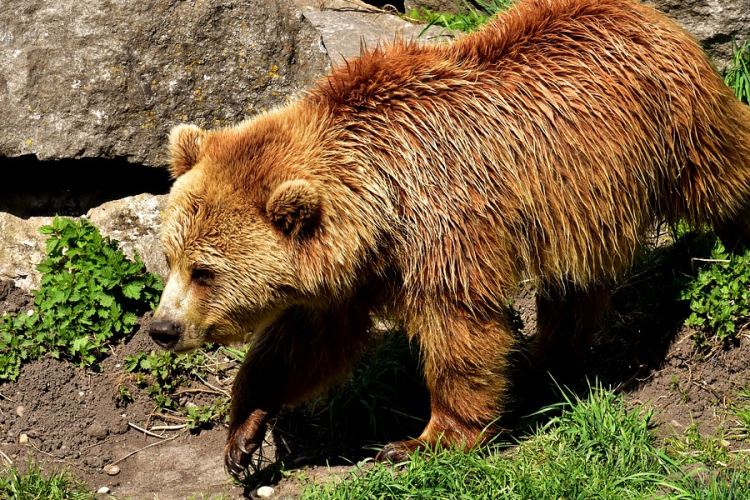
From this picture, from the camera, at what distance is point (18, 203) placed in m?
6.09

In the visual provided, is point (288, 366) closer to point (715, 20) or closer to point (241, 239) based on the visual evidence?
point (241, 239)

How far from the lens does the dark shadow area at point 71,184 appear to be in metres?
6.04

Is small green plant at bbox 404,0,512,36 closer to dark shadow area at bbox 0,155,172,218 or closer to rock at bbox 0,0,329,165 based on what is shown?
rock at bbox 0,0,329,165

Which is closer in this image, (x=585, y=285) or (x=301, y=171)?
(x=301, y=171)

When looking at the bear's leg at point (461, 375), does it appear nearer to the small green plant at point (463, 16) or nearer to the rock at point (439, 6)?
the small green plant at point (463, 16)

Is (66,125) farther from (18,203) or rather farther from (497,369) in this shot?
(497,369)

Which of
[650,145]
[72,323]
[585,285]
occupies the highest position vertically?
[650,145]

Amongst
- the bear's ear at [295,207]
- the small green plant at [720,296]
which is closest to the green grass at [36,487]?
the bear's ear at [295,207]

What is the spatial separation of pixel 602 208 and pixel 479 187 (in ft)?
2.39

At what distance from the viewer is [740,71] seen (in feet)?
20.8

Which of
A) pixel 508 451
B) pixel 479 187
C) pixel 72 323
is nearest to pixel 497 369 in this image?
pixel 508 451

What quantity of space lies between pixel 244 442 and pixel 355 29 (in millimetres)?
4037

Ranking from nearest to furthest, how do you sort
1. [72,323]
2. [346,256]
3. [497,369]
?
[346,256], [497,369], [72,323]

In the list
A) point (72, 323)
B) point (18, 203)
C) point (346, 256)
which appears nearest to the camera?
point (346, 256)
